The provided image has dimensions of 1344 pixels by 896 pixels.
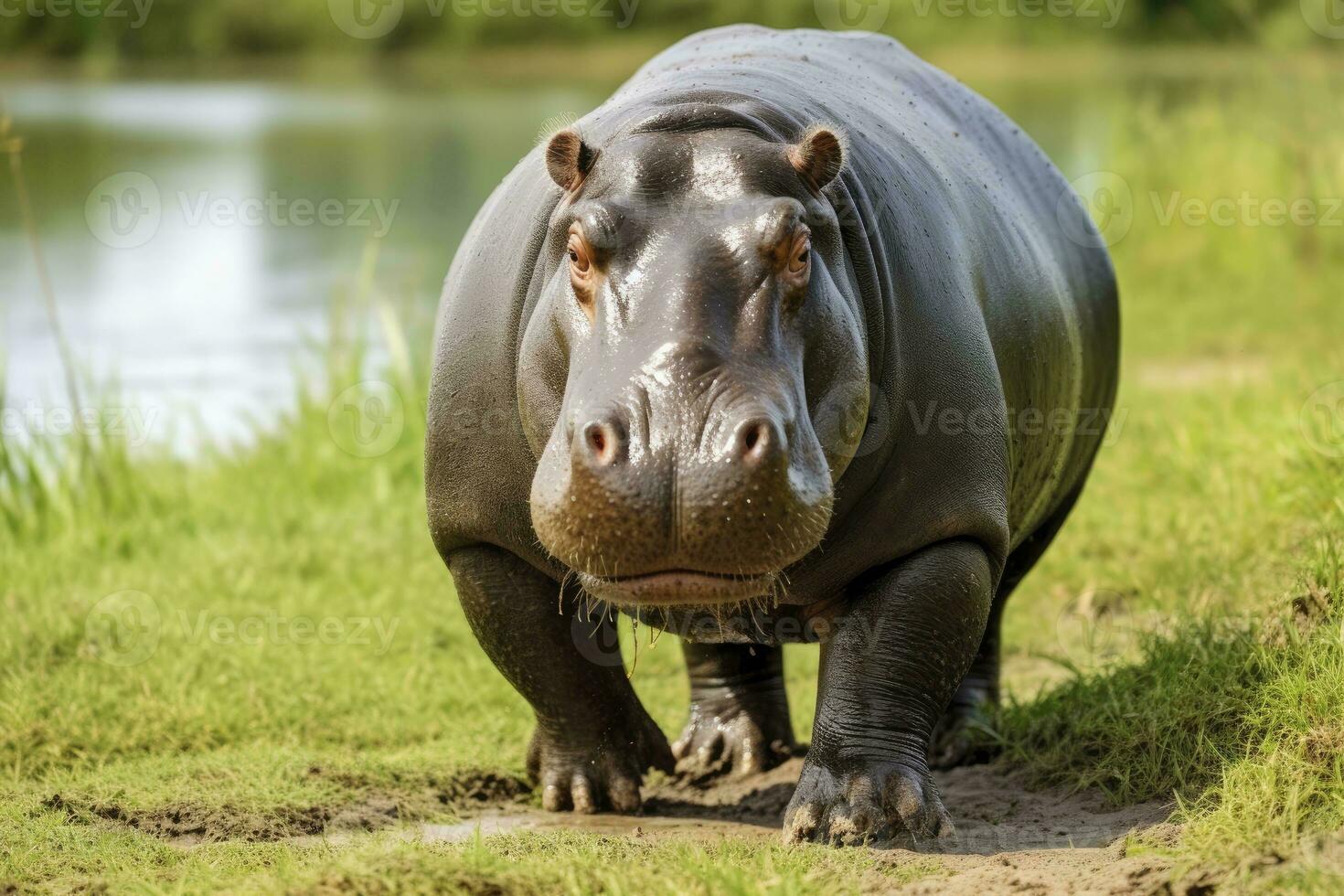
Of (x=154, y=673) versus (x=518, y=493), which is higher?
(x=518, y=493)

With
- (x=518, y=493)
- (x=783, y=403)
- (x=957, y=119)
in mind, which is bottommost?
(x=518, y=493)

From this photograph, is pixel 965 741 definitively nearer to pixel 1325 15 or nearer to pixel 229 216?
pixel 1325 15

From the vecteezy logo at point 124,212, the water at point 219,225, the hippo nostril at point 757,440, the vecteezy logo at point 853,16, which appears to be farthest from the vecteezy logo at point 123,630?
the vecteezy logo at point 853,16

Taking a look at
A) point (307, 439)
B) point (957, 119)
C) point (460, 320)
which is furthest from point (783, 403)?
point (307, 439)

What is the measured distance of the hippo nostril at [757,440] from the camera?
10.8ft

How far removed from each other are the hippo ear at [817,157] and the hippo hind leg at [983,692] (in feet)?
5.05

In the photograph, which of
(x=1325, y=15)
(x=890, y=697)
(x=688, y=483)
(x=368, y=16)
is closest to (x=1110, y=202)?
(x=1325, y=15)

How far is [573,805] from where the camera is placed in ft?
15.2

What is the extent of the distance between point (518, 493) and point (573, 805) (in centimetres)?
91

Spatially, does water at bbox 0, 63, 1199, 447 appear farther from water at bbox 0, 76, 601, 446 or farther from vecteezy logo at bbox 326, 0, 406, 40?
vecteezy logo at bbox 326, 0, 406, 40

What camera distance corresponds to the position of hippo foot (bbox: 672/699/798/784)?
17.1 ft

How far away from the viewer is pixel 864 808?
12.9 ft

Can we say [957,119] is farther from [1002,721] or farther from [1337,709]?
[1337,709]

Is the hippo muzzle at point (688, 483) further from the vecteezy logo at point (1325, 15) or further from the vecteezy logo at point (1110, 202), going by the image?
the vecteezy logo at point (1325, 15)
